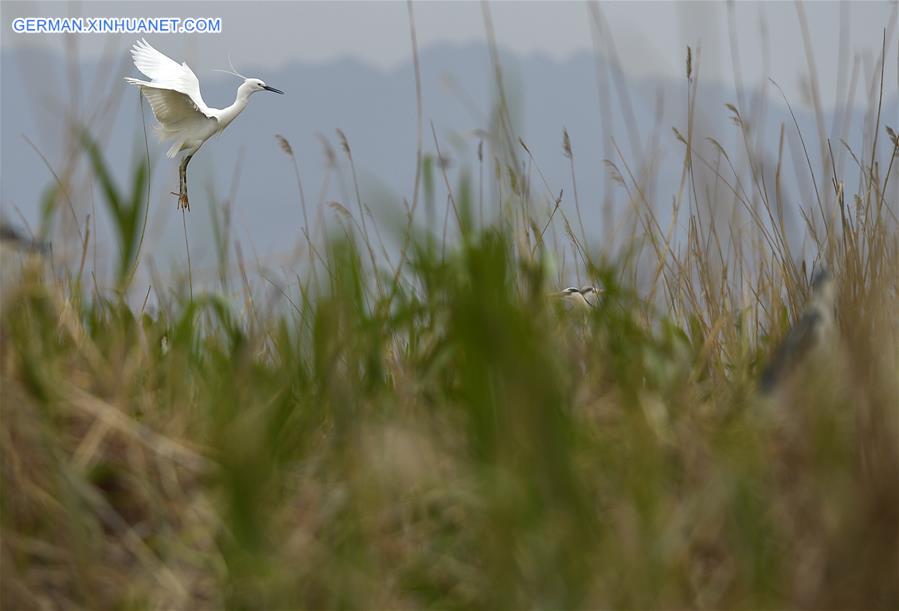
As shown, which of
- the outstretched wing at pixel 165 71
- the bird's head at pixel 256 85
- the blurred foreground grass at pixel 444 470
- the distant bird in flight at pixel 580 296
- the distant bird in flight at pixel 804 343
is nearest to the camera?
the blurred foreground grass at pixel 444 470

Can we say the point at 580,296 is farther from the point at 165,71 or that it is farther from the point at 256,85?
the point at 256,85

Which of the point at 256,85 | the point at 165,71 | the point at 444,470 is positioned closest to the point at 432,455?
the point at 444,470

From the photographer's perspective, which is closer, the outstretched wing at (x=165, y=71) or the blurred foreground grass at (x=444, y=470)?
the blurred foreground grass at (x=444, y=470)

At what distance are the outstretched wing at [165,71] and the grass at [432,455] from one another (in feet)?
7.05

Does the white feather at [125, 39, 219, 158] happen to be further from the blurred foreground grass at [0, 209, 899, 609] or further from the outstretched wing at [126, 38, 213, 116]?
the blurred foreground grass at [0, 209, 899, 609]

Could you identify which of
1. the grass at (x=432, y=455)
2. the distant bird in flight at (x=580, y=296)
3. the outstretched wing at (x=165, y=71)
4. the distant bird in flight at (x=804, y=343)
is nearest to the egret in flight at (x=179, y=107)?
the outstretched wing at (x=165, y=71)

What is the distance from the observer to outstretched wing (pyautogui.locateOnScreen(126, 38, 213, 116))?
13.2 ft

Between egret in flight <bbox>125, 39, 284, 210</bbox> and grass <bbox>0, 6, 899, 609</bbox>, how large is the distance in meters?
2.17

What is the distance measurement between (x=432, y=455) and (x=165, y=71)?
293cm

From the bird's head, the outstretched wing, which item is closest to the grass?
the outstretched wing

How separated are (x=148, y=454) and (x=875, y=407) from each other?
94 cm

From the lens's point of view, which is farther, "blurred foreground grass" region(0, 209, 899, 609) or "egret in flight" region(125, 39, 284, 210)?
"egret in flight" region(125, 39, 284, 210)

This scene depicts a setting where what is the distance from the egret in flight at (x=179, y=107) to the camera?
4031 mm

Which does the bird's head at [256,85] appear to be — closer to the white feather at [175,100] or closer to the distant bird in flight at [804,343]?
the white feather at [175,100]
